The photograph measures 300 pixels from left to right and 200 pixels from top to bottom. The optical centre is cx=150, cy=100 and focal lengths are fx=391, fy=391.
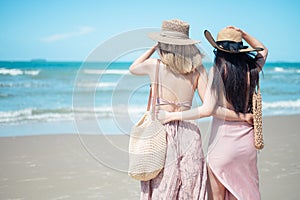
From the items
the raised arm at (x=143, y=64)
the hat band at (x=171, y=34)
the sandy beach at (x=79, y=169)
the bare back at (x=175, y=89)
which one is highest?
the hat band at (x=171, y=34)

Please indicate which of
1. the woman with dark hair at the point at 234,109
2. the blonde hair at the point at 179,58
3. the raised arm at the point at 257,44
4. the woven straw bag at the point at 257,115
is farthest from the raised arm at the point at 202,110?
the raised arm at the point at 257,44

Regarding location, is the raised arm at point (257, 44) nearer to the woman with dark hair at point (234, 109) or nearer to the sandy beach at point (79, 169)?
the woman with dark hair at point (234, 109)

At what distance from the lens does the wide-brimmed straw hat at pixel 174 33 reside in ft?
7.82

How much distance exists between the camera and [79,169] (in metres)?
4.87

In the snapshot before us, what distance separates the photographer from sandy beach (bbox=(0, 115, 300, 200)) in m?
3.98

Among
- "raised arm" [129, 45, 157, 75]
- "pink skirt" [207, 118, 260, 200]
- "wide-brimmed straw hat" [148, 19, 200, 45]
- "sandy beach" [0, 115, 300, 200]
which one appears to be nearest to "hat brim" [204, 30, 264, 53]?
"wide-brimmed straw hat" [148, 19, 200, 45]

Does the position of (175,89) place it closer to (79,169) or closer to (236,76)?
(236,76)

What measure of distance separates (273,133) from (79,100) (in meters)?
5.02

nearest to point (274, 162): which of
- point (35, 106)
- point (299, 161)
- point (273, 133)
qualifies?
point (299, 161)

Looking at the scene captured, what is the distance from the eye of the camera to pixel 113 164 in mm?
2668

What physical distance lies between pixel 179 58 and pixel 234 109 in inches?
21.2

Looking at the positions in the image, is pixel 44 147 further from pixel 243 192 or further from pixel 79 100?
pixel 243 192

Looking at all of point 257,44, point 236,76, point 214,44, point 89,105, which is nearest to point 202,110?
point 236,76

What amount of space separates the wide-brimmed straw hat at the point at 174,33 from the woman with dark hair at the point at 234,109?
0.56ft
